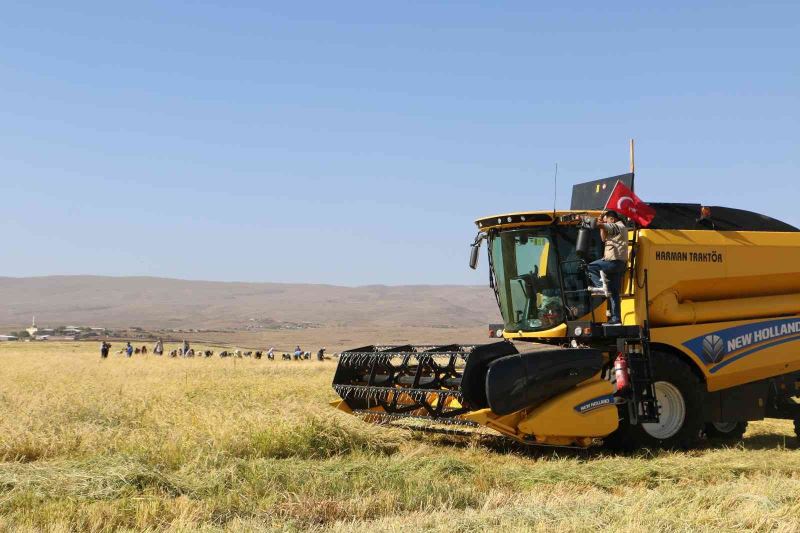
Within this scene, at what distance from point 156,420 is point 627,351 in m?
5.77

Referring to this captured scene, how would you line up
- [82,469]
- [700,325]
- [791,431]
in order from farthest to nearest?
[791,431], [700,325], [82,469]

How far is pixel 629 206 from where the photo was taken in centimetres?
1078

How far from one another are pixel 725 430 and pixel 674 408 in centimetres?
208

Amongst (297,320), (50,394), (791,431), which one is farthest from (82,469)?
(297,320)

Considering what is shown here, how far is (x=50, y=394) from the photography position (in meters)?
14.1

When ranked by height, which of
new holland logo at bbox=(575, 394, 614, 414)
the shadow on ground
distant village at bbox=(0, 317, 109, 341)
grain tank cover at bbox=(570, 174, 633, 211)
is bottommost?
distant village at bbox=(0, 317, 109, 341)

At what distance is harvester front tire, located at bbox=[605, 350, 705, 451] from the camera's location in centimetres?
1026

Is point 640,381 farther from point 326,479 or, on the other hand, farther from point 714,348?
point 326,479

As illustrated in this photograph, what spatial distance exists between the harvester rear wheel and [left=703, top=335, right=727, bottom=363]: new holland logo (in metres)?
1.54

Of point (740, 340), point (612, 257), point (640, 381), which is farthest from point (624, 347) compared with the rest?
point (740, 340)

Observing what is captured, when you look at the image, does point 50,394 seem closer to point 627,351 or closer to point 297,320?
point 627,351

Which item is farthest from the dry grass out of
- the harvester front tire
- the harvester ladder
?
the harvester ladder

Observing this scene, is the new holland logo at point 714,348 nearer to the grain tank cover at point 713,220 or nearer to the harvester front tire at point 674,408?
the harvester front tire at point 674,408

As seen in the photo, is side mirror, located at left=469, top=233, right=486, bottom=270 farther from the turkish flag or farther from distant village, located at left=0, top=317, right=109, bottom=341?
distant village, located at left=0, top=317, right=109, bottom=341
